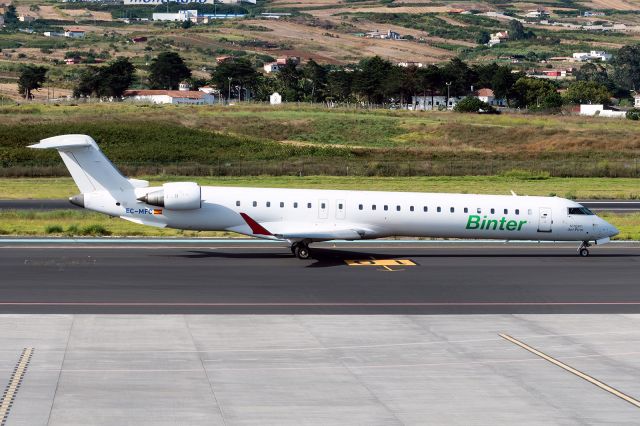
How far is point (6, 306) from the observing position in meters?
31.2

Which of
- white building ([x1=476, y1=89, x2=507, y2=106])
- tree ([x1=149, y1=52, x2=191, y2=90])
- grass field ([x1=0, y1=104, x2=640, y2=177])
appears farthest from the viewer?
tree ([x1=149, y1=52, x2=191, y2=90])

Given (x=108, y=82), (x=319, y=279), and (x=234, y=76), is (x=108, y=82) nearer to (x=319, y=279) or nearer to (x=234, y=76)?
(x=234, y=76)

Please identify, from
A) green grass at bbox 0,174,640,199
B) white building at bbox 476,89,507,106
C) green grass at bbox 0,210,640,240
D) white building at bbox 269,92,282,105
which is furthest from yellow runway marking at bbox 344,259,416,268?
white building at bbox 476,89,507,106

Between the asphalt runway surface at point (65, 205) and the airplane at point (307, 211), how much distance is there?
17734 mm

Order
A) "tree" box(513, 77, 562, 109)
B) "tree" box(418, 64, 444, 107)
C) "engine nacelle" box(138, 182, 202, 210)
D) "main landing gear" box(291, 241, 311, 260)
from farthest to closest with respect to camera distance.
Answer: "tree" box(513, 77, 562, 109) → "tree" box(418, 64, 444, 107) → "main landing gear" box(291, 241, 311, 260) → "engine nacelle" box(138, 182, 202, 210)

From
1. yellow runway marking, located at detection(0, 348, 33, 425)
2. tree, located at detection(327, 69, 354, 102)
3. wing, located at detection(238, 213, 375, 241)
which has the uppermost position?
tree, located at detection(327, 69, 354, 102)

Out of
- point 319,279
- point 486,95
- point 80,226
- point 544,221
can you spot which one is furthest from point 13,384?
point 486,95

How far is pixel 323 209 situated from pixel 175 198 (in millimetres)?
5835

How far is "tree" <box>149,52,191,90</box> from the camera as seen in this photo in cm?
19512

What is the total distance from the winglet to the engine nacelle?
1.84m

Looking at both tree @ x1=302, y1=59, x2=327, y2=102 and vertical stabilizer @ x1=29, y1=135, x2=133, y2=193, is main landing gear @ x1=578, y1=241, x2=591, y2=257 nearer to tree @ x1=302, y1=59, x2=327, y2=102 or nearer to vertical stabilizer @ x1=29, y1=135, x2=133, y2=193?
vertical stabilizer @ x1=29, y1=135, x2=133, y2=193

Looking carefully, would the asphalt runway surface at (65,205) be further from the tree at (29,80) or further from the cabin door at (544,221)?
the tree at (29,80)

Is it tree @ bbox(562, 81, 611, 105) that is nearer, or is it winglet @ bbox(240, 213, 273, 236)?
winglet @ bbox(240, 213, 273, 236)

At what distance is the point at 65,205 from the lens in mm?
61062
